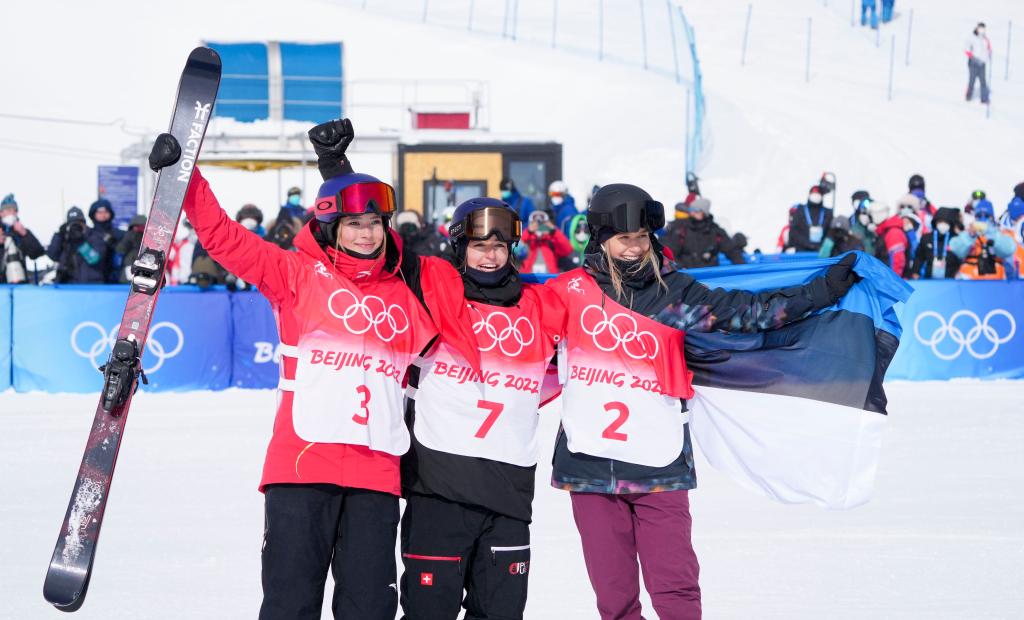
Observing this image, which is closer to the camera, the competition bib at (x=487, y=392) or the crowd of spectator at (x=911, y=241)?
the competition bib at (x=487, y=392)

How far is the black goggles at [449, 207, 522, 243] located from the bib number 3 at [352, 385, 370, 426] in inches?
27.3

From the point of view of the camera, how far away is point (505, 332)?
4277mm

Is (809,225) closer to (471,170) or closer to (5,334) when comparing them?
(471,170)

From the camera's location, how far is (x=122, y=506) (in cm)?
691

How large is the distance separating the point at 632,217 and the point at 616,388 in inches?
23.8

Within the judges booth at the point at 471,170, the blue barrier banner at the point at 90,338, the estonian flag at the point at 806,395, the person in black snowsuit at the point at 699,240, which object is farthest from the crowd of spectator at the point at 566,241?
the estonian flag at the point at 806,395

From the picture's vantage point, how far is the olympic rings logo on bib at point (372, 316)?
13.1ft

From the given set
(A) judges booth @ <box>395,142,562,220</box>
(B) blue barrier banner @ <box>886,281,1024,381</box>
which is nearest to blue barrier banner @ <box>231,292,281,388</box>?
(A) judges booth @ <box>395,142,562,220</box>

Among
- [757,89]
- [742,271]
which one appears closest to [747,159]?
[757,89]

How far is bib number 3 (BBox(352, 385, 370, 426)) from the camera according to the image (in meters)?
3.94

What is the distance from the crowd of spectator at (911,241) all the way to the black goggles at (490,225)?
9311mm

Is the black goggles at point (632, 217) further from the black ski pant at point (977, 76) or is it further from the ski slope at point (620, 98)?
the black ski pant at point (977, 76)

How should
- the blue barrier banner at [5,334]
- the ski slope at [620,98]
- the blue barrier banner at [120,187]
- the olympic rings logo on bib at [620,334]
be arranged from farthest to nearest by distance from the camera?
the ski slope at [620,98] → the blue barrier banner at [120,187] → the blue barrier banner at [5,334] → the olympic rings logo on bib at [620,334]

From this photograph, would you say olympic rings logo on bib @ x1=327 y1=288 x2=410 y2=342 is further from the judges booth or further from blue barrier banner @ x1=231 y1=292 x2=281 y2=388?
the judges booth
